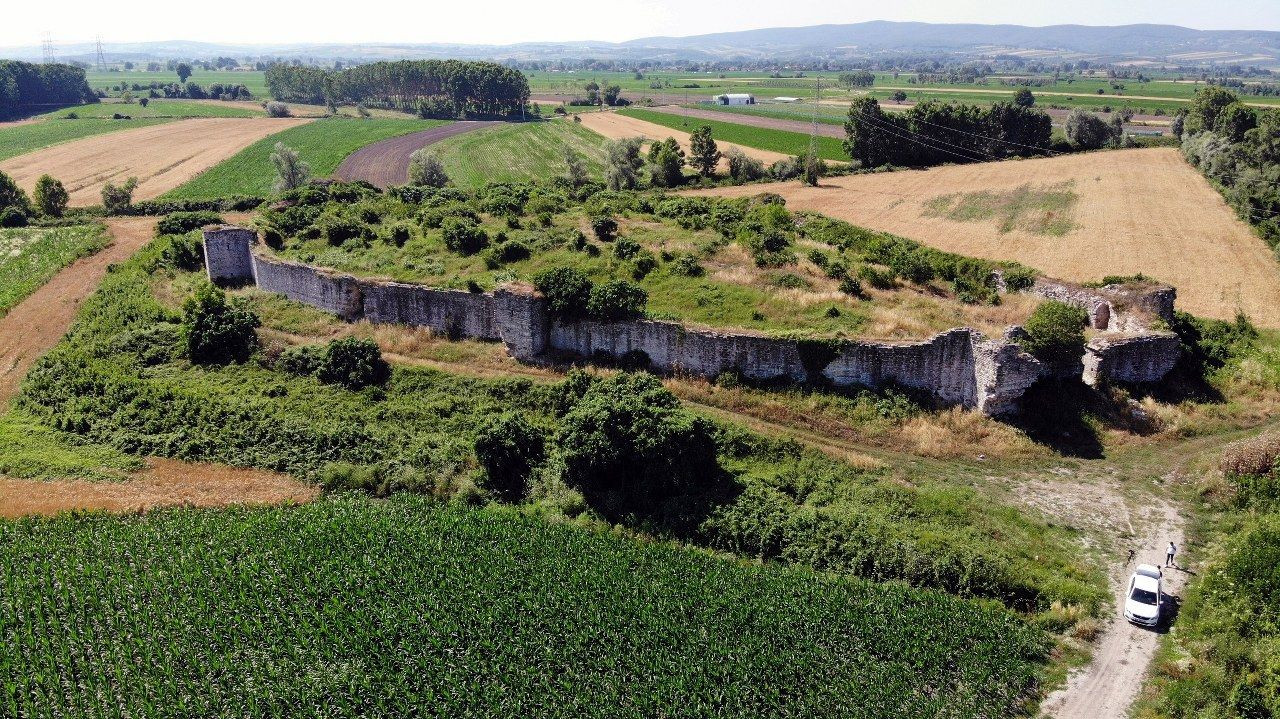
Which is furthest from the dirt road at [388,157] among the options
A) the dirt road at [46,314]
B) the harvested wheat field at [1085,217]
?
the harvested wheat field at [1085,217]

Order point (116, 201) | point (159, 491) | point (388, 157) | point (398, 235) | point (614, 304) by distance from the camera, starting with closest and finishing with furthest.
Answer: point (159, 491), point (614, 304), point (398, 235), point (116, 201), point (388, 157)

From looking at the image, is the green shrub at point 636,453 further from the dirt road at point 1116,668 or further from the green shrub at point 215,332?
the green shrub at point 215,332

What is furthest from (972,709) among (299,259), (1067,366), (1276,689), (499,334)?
(299,259)

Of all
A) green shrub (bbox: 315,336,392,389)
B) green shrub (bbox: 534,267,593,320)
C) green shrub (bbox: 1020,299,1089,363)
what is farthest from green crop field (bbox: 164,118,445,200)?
green shrub (bbox: 1020,299,1089,363)

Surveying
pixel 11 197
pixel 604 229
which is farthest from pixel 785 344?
pixel 11 197

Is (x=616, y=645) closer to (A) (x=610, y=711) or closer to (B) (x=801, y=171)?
(A) (x=610, y=711)

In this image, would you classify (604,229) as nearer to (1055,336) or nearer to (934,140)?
(1055,336)
